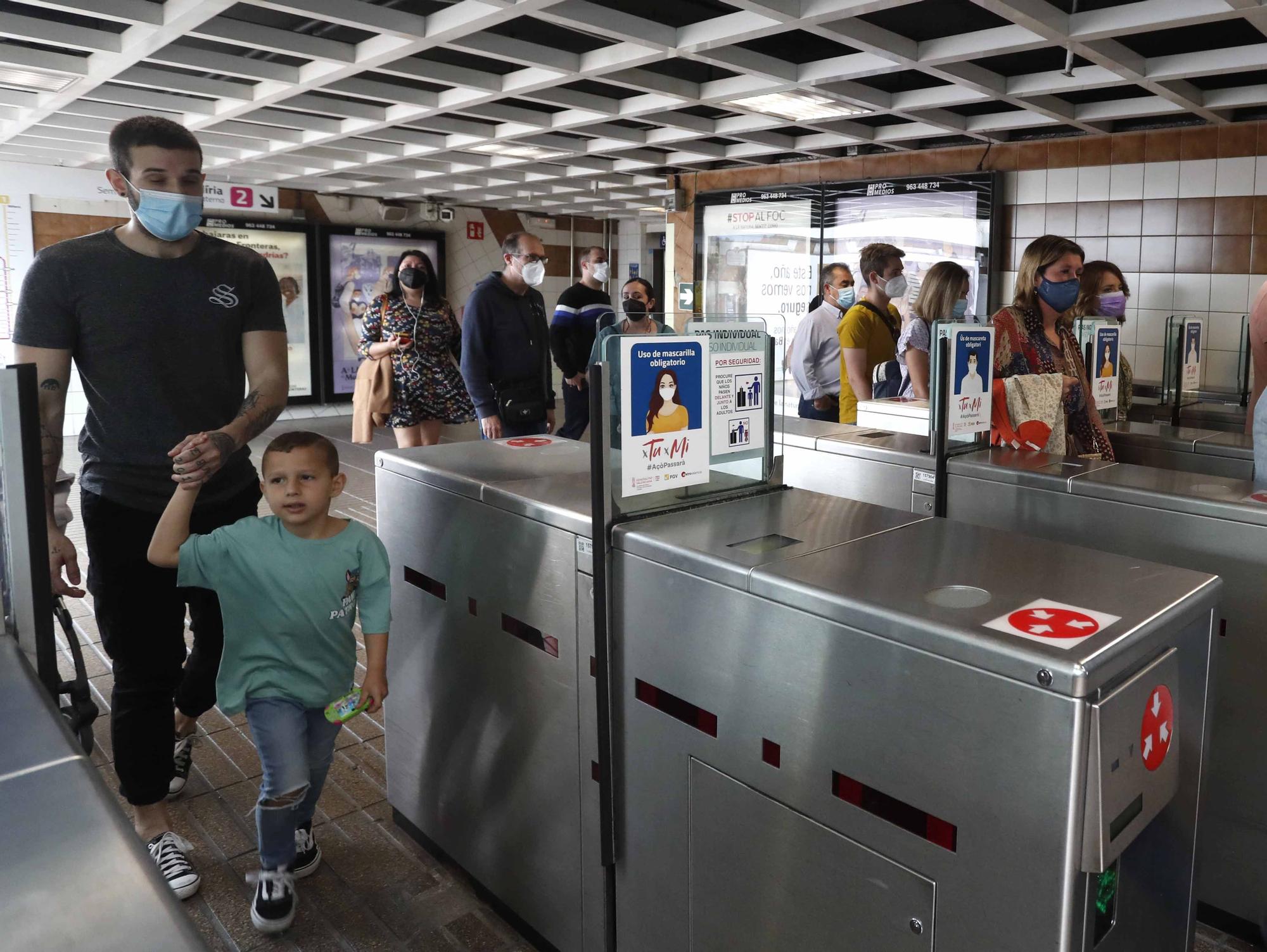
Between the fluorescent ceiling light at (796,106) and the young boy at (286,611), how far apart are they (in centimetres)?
457

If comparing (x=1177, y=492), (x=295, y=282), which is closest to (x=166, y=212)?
(x=1177, y=492)

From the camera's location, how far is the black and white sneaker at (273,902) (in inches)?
78.6

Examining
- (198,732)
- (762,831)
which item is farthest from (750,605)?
(198,732)

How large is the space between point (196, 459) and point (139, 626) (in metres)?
0.49

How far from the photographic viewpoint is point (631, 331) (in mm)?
1651

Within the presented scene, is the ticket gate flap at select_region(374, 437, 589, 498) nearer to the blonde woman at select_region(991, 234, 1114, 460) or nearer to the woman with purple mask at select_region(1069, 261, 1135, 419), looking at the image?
the blonde woman at select_region(991, 234, 1114, 460)

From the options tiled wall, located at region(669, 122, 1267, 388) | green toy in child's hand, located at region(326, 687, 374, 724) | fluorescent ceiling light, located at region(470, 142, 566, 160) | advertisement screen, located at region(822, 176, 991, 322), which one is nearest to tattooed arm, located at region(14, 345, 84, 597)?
green toy in child's hand, located at region(326, 687, 374, 724)

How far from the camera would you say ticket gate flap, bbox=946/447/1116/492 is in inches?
86.8

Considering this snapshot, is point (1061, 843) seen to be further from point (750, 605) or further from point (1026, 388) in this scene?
point (1026, 388)

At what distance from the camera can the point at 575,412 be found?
5434 mm

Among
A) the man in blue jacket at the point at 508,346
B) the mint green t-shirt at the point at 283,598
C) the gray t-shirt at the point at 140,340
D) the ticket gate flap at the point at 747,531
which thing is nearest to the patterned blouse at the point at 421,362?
the man in blue jacket at the point at 508,346

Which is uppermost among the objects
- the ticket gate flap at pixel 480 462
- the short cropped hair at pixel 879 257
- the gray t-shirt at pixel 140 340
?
the short cropped hair at pixel 879 257

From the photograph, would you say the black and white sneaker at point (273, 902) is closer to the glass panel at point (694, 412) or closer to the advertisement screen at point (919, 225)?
the glass panel at point (694, 412)

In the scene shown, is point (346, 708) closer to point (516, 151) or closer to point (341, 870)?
point (341, 870)
